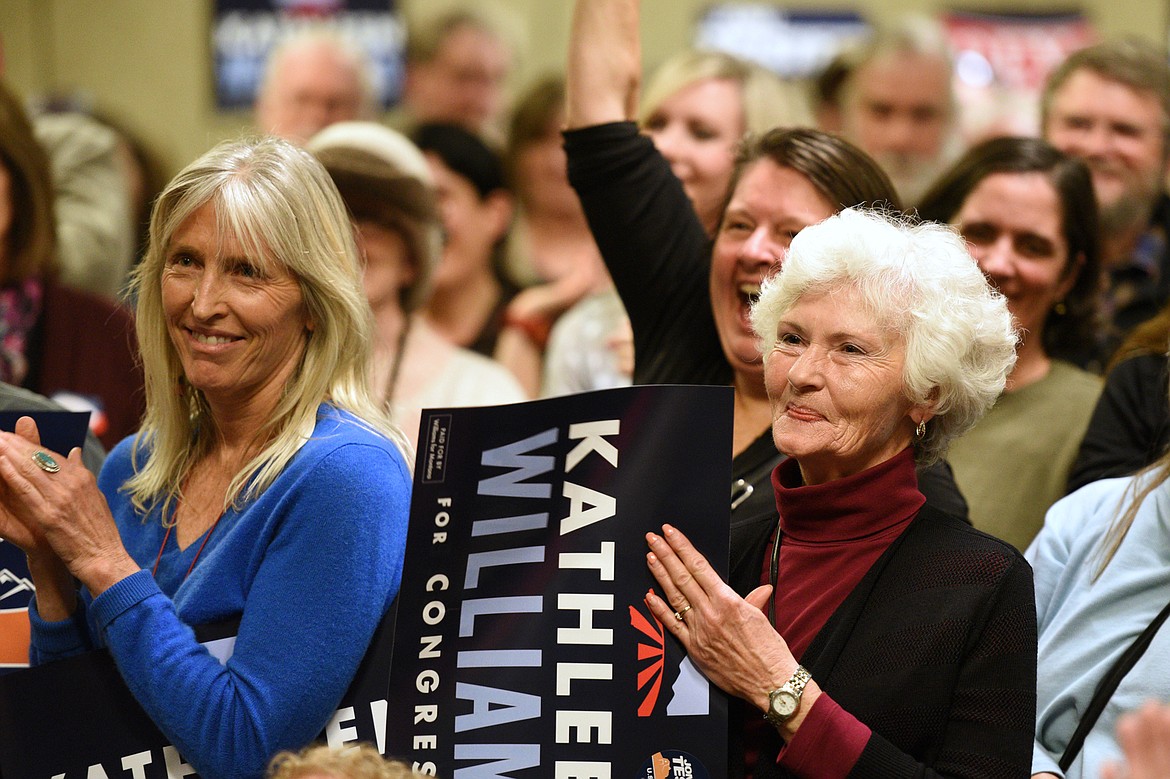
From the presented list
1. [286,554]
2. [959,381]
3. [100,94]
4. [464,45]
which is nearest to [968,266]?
[959,381]

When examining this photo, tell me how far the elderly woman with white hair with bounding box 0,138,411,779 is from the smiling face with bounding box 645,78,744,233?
1.62 m

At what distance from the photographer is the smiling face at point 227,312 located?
97.0 inches

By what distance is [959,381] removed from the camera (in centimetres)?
222

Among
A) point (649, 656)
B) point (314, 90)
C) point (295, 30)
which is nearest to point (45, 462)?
point (649, 656)

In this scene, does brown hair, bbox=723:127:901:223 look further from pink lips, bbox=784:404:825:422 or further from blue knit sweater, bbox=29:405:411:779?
blue knit sweater, bbox=29:405:411:779

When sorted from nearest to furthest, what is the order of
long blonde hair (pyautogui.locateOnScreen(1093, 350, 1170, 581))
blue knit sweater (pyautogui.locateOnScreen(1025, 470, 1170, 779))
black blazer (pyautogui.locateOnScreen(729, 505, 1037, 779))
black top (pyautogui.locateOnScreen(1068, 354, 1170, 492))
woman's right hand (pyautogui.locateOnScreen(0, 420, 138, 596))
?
black blazer (pyautogui.locateOnScreen(729, 505, 1037, 779)) < woman's right hand (pyautogui.locateOnScreen(0, 420, 138, 596)) < blue knit sweater (pyautogui.locateOnScreen(1025, 470, 1170, 779)) < long blonde hair (pyautogui.locateOnScreen(1093, 350, 1170, 581)) < black top (pyautogui.locateOnScreen(1068, 354, 1170, 492))

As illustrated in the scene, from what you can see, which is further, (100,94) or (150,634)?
(100,94)

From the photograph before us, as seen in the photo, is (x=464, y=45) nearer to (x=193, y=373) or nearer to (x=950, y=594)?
(x=193, y=373)

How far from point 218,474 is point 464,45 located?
15.6ft

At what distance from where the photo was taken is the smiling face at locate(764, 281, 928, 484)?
7.28ft

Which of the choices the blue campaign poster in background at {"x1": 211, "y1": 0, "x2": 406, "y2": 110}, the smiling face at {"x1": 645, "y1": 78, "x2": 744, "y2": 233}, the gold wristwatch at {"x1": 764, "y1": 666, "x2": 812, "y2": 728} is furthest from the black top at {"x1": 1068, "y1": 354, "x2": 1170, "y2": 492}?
the blue campaign poster in background at {"x1": 211, "y1": 0, "x2": 406, "y2": 110}

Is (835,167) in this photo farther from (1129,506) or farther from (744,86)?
(744,86)

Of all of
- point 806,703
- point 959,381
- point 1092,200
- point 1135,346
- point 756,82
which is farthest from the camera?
point 756,82

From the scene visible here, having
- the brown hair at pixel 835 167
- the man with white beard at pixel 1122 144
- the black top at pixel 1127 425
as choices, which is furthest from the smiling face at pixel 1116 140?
the brown hair at pixel 835 167
